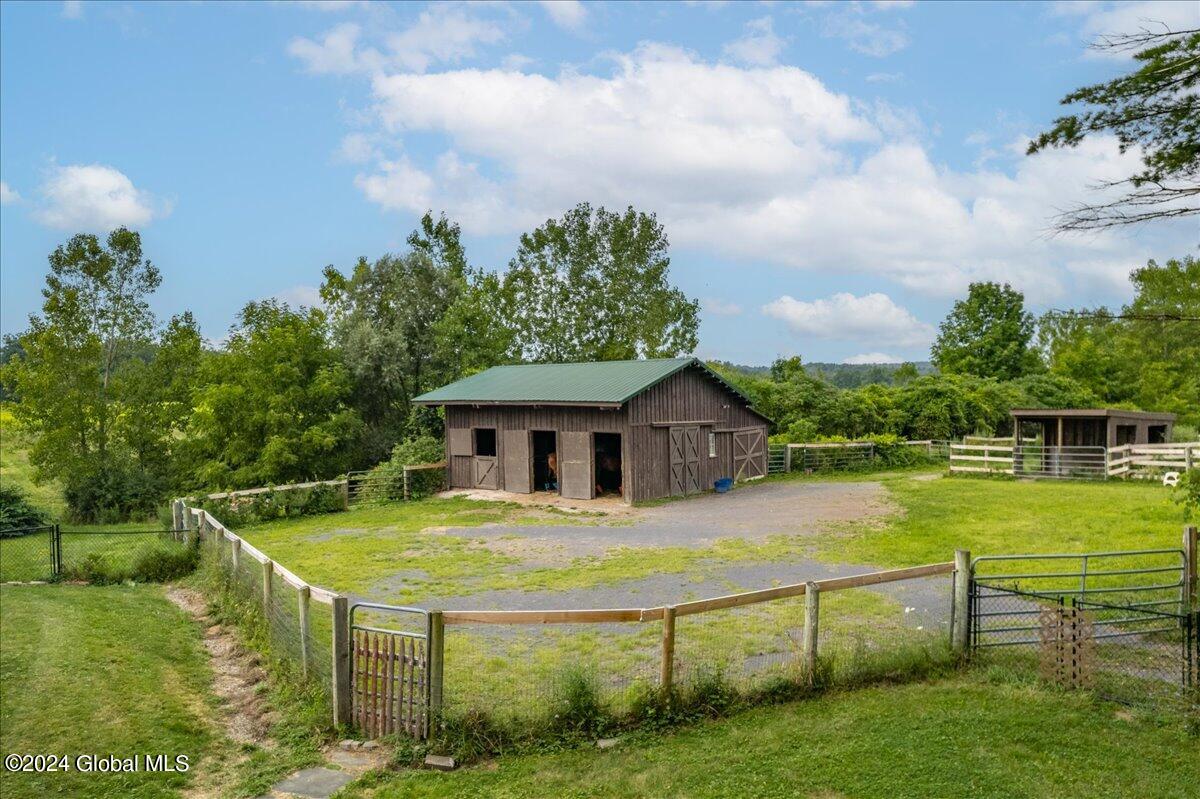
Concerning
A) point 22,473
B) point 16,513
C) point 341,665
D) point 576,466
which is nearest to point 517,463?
point 576,466

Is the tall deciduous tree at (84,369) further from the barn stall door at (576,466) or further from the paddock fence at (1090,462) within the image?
the paddock fence at (1090,462)

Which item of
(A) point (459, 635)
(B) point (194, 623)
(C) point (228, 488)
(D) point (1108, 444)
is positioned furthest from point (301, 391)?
(D) point (1108, 444)

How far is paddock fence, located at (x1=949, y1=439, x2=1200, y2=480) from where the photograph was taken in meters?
25.2

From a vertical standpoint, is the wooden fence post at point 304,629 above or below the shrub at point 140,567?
above

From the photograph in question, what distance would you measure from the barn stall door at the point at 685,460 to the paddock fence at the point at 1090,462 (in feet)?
30.0

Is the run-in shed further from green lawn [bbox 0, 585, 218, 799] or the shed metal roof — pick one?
green lawn [bbox 0, 585, 218, 799]

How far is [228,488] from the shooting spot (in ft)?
89.4

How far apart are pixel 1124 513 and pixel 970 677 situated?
1277 cm

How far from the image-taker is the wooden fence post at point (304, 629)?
27.3 feet

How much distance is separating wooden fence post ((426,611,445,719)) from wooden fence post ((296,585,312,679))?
6.36ft

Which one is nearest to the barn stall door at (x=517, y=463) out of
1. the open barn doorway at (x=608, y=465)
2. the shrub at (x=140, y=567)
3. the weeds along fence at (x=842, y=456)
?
the open barn doorway at (x=608, y=465)

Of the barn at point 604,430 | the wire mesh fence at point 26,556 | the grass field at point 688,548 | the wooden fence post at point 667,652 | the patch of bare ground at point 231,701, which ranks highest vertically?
the barn at point 604,430

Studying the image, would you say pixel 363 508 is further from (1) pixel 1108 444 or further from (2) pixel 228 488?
(1) pixel 1108 444

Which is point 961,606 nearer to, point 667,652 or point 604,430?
point 667,652
